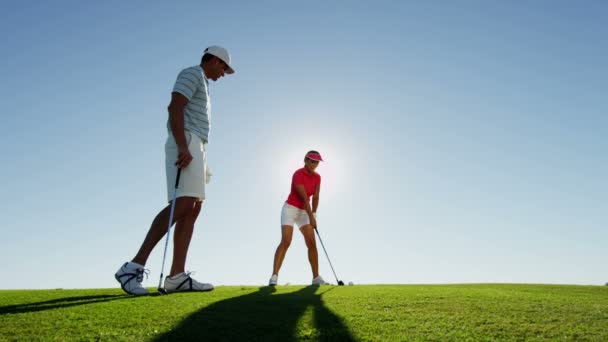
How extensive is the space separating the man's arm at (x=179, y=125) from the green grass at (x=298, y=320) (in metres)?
1.66

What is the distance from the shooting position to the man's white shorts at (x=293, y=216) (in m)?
10.4

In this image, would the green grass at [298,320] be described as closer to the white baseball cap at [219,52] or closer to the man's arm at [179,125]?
the man's arm at [179,125]

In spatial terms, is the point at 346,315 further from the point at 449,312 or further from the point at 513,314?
the point at 513,314

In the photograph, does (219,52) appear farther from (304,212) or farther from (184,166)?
(304,212)

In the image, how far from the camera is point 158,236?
19.4 ft

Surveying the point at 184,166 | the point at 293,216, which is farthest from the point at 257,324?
the point at 293,216

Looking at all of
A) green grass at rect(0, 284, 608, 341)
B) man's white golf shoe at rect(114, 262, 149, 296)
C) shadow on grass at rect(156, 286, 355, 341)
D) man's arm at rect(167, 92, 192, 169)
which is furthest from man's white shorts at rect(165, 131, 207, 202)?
shadow on grass at rect(156, 286, 355, 341)

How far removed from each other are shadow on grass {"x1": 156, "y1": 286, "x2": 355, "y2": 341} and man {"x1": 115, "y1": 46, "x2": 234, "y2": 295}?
160 cm

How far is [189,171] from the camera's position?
616 centimetres

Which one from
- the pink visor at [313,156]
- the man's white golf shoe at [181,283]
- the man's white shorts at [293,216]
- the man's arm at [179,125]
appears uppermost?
the pink visor at [313,156]

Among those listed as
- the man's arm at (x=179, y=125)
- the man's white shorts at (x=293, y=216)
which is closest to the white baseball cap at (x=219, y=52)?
the man's arm at (x=179, y=125)

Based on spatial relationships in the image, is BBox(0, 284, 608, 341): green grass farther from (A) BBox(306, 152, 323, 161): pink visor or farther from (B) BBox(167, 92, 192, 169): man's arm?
(A) BBox(306, 152, 323, 161): pink visor

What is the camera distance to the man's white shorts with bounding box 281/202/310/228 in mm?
10375

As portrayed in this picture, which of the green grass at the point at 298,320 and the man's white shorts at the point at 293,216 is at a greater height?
the man's white shorts at the point at 293,216
